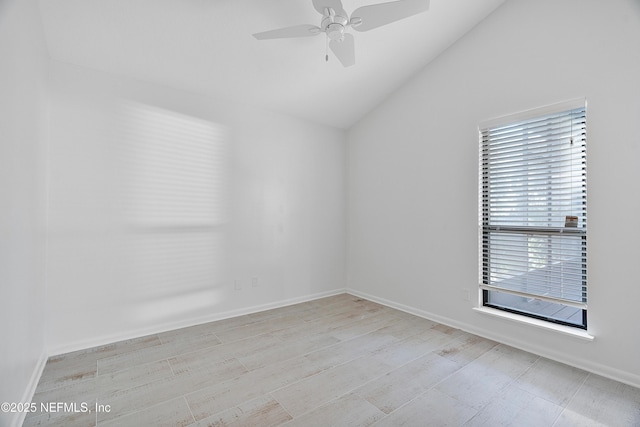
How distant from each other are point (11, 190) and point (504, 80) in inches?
152

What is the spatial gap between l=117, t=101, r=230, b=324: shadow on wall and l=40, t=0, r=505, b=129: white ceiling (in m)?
0.48

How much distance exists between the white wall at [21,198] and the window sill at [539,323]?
358 cm

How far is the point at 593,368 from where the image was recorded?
230 centimetres

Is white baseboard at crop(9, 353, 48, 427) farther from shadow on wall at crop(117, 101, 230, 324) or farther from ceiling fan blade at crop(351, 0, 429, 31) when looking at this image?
ceiling fan blade at crop(351, 0, 429, 31)

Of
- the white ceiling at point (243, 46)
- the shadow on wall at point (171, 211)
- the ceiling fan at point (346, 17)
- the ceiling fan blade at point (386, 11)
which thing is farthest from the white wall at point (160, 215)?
the ceiling fan blade at point (386, 11)

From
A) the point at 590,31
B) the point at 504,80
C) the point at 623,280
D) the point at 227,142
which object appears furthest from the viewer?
the point at 227,142

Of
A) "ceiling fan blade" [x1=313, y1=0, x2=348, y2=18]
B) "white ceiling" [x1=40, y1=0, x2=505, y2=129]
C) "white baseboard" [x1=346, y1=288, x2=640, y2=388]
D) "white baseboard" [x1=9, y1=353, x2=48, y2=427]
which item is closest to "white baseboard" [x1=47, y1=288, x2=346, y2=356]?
"white baseboard" [x1=9, y1=353, x2=48, y2=427]

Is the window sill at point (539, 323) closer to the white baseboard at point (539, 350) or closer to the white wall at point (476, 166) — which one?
the white wall at point (476, 166)

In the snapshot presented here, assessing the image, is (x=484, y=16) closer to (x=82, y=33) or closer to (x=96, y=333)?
(x=82, y=33)

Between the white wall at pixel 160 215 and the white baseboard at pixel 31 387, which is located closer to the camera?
the white baseboard at pixel 31 387

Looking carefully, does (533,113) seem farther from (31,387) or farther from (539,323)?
(31,387)

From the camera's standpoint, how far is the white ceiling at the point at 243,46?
2.34m

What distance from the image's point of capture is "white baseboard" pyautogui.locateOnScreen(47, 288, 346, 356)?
103 inches

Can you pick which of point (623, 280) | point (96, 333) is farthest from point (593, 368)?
point (96, 333)
